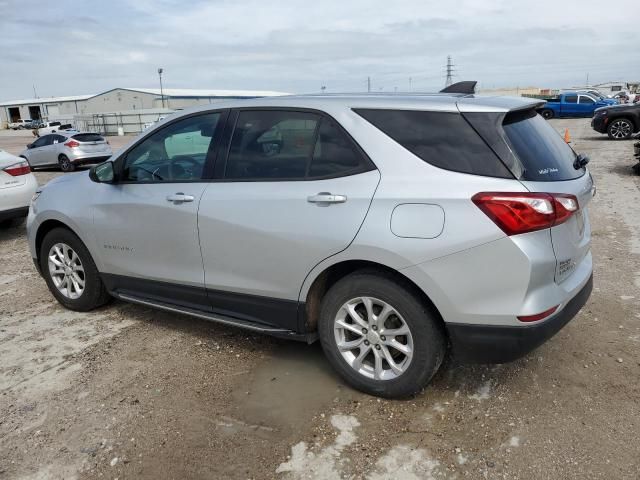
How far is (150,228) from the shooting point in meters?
3.93

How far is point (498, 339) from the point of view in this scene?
2.82m

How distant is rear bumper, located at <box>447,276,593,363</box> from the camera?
2795mm

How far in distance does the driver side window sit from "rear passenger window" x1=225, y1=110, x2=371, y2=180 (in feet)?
0.90

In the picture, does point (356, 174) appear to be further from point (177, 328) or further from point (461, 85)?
point (177, 328)

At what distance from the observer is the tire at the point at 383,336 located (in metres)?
2.98

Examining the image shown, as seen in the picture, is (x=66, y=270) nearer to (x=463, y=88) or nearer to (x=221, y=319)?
(x=221, y=319)

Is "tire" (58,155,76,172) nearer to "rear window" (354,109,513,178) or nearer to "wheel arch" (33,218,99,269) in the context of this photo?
"wheel arch" (33,218,99,269)

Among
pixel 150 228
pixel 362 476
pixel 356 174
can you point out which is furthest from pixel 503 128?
pixel 150 228

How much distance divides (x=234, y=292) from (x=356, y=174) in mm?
1175

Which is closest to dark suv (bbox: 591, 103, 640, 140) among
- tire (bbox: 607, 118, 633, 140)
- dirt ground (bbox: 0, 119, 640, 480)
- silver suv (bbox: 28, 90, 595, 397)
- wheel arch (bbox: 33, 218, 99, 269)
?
tire (bbox: 607, 118, 633, 140)

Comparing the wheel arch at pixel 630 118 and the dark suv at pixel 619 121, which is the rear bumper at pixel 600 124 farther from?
the wheel arch at pixel 630 118

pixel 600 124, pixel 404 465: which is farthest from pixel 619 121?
pixel 404 465

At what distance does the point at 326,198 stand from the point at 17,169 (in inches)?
249

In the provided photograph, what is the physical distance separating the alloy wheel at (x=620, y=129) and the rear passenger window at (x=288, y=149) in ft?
64.1
